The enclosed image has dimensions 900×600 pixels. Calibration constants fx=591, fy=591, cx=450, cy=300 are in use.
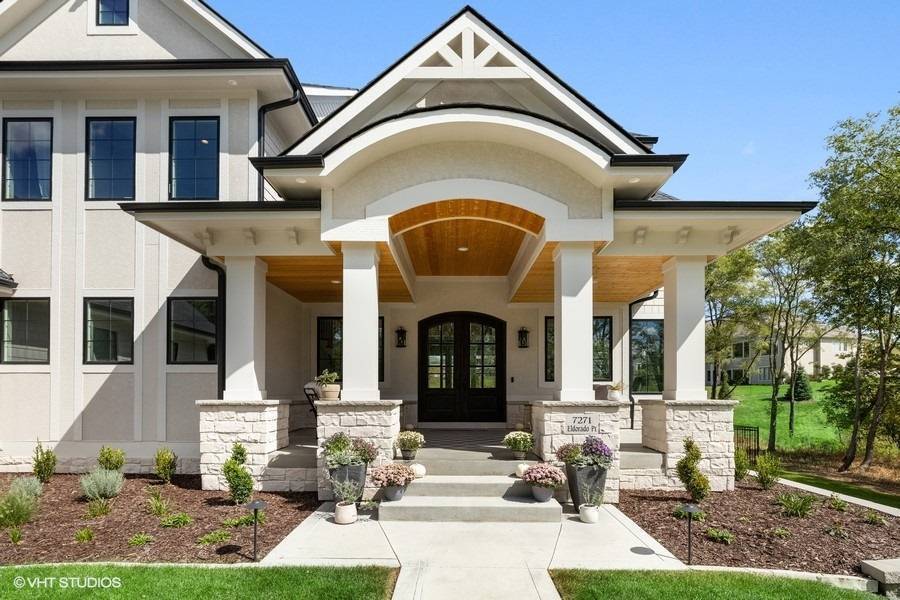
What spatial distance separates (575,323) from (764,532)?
11.0 feet

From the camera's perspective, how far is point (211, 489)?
8602 millimetres

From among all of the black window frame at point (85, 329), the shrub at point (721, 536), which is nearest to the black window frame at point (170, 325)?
the black window frame at point (85, 329)

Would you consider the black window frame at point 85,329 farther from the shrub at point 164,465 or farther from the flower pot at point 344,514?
the flower pot at point 344,514

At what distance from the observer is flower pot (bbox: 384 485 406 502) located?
292 inches

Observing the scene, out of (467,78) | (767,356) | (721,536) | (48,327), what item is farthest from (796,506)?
(767,356)

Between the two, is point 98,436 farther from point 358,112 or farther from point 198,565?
point 358,112

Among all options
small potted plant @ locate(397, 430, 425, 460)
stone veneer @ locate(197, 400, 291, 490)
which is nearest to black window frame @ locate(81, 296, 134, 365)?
stone veneer @ locate(197, 400, 291, 490)

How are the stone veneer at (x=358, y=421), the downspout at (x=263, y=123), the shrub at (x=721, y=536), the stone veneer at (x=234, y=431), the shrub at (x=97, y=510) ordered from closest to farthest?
the shrub at (x=721, y=536)
the shrub at (x=97, y=510)
the stone veneer at (x=358, y=421)
the stone veneer at (x=234, y=431)
the downspout at (x=263, y=123)

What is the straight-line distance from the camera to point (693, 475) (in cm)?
776

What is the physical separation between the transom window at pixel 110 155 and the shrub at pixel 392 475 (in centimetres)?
747

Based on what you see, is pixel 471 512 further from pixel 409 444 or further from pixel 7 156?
pixel 7 156

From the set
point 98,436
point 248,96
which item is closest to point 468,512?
point 98,436

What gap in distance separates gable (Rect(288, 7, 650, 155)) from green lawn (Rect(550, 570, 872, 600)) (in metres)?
5.44

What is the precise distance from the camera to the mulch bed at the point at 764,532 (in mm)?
5930
